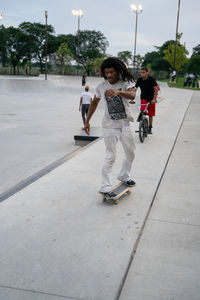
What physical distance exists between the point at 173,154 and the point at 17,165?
3.49 metres

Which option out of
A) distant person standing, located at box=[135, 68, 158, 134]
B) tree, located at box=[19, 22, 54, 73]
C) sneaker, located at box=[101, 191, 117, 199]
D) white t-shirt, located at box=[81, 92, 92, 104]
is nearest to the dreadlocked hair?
sneaker, located at box=[101, 191, 117, 199]

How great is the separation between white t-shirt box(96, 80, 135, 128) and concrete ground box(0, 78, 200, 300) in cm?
107

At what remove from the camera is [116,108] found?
13.5 feet

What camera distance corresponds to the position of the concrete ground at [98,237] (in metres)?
2.59

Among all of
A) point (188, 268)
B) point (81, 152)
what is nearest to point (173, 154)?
point (81, 152)

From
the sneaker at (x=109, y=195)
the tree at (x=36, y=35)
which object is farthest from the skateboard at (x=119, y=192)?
the tree at (x=36, y=35)

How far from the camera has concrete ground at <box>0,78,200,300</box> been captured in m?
2.59

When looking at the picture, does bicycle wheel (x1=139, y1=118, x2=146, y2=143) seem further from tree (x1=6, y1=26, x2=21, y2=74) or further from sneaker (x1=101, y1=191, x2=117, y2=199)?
tree (x1=6, y1=26, x2=21, y2=74)

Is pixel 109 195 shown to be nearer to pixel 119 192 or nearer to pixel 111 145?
pixel 119 192

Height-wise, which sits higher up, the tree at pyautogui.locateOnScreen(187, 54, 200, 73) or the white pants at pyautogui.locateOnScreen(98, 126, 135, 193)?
the tree at pyautogui.locateOnScreen(187, 54, 200, 73)

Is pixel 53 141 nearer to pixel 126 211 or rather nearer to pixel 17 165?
pixel 17 165

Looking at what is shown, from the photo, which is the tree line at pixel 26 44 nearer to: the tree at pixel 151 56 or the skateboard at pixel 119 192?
the tree at pixel 151 56

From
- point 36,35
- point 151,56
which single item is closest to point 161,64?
point 151,56

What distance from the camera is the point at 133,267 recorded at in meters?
2.86
